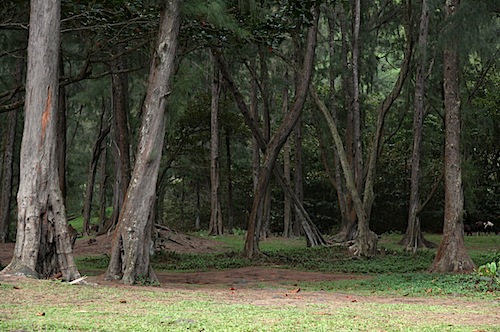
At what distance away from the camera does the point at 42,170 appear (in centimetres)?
936

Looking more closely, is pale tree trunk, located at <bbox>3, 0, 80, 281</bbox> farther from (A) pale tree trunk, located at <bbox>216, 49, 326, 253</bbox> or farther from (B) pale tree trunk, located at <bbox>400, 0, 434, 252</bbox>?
(B) pale tree trunk, located at <bbox>400, 0, 434, 252</bbox>

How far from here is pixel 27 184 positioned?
9.27 metres

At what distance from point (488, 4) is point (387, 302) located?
7152 mm

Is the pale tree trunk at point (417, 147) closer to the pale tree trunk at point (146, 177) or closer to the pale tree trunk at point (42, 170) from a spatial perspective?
the pale tree trunk at point (146, 177)

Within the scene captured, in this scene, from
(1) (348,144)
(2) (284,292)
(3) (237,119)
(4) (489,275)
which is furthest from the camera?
(3) (237,119)

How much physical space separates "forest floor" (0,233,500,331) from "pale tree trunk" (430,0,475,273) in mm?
1876

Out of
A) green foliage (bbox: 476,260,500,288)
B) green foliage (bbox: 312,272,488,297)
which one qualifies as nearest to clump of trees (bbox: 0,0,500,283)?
green foliage (bbox: 312,272,488,297)

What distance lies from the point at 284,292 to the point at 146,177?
2648 millimetres

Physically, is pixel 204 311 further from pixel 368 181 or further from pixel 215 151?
pixel 215 151

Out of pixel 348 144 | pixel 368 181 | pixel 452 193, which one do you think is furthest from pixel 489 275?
pixel 348 144

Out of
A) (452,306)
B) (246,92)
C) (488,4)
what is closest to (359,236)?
(488,4)

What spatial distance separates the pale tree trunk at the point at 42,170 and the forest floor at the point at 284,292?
2.60 ft

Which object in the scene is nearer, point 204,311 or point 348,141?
point 204,311

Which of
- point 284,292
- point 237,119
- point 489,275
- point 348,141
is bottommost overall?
point 284,292
